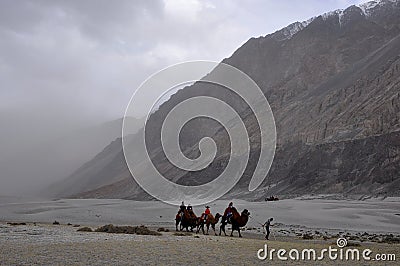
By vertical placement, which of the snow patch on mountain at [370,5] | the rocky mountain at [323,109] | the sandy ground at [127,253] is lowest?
the sandy ground at [127,253]

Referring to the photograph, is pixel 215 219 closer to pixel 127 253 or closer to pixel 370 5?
pixel 127 253

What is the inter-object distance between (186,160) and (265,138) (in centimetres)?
1855

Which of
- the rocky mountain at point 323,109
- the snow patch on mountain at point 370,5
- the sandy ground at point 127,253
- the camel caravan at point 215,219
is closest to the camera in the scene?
the sandy ground at point 127,253

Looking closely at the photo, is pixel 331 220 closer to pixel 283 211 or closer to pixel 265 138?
pixel 283 211

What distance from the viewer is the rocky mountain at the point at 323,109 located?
2606 inches

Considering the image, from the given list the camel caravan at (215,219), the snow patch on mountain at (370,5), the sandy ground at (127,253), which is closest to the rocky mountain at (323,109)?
the snow patch on mountain at (370,5)

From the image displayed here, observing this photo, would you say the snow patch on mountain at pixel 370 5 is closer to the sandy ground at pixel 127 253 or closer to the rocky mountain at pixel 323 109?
the rocky mountain at pixel 323 109

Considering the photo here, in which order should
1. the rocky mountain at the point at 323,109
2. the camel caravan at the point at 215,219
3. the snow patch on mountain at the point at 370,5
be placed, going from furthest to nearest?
the snow patch on mountain at the point at 370,5 → the rocky mountain at the point at 323,109 → the camel caravan at the point at 215,219

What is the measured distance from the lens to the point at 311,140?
78500 mm

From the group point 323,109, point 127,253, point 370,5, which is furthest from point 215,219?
point 370,5

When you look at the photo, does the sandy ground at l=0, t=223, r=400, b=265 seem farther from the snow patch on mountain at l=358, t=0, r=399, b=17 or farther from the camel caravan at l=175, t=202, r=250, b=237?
the snow patch on mountain at l=358, t=0, r=399, b=17

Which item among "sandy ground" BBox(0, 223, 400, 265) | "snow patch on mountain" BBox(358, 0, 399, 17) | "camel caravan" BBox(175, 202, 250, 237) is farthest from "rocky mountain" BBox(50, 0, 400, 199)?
"sandy ground" BBox(0, 223, 400, 265)

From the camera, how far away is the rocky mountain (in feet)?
217

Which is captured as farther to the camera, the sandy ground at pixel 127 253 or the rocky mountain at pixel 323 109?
the rocky mountain at pixel 323 109
